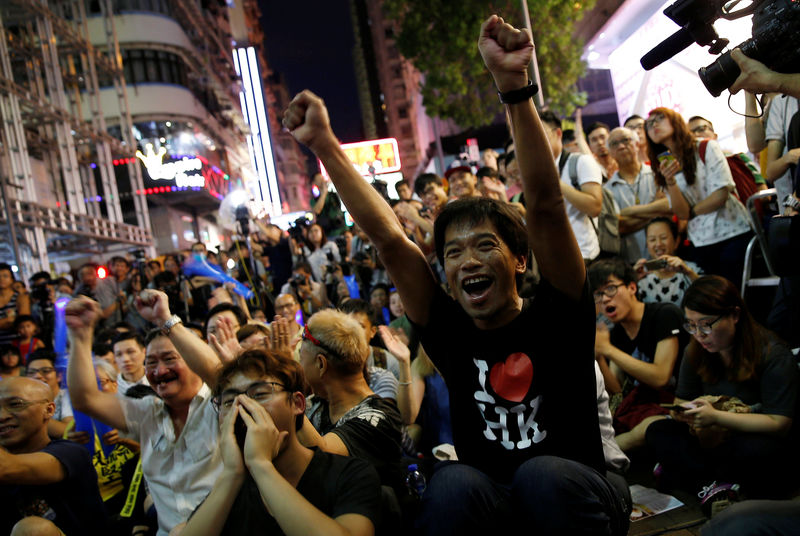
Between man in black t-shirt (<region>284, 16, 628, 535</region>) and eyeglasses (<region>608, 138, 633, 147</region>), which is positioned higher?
eyeglasses (<region>608, 138, 633, 147</region>)

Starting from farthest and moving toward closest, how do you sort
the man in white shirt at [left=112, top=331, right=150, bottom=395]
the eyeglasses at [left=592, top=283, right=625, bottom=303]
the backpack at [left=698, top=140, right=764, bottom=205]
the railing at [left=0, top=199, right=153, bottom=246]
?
1. the railing at [left=0, top=199, right=153, bottom=246]
2. the backpack at [left=698, top=140, right=764, bottom=205]
3. the man in white shirt at [left=112, top=331, right=150, bottom=395]
4. the eyeglasses at [left=592, top=283, right=625, bottom=303]

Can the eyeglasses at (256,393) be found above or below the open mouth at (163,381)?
above

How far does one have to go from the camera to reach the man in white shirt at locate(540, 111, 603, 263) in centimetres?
425

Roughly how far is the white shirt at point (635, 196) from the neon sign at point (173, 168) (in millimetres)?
23784

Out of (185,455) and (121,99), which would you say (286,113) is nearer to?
(185,455)

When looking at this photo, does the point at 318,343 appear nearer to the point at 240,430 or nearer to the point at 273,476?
the point at 240,430

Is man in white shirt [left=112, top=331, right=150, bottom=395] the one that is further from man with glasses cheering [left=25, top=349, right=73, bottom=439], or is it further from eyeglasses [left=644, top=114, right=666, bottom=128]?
eyeglasses [left=644, top=114, right=666, bottom=128]

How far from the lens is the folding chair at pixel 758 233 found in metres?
3.86

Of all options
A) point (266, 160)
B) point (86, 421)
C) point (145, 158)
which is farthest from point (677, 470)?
point (266, 160)

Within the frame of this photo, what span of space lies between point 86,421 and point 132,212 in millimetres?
24447

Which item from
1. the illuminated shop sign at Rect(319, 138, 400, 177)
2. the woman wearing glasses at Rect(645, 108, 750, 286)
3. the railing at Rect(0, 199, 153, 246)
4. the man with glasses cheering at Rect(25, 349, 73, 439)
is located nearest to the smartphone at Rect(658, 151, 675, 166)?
the woman wearing glasses at Rect(645, 108, 750, 286)

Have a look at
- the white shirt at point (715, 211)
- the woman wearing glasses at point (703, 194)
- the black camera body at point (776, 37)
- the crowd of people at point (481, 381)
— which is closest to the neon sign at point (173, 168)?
the crowd of people at point (481, 381)

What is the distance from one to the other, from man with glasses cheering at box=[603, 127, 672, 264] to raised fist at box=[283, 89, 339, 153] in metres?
3.71

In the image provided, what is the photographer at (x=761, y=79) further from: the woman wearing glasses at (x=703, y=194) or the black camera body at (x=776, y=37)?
the woman wearing glasses at (x=703, y=194)
